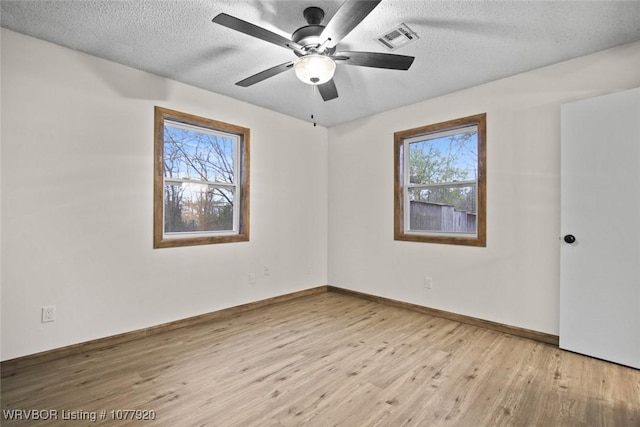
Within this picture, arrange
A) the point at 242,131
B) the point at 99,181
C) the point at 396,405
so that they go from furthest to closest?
the point at 242,131
the point at 99,181
the point at 396,405

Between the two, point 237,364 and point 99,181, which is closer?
point 237,364

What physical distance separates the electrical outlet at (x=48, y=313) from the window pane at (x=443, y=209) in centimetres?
365

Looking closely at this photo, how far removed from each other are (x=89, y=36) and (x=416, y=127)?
330cm

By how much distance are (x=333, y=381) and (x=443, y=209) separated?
93.6 inches

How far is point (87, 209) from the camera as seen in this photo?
101 inches

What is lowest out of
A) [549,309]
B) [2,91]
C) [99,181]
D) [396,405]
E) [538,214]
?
[396,405]

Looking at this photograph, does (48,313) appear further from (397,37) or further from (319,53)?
(397,37)

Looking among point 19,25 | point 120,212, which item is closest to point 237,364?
point 120,212

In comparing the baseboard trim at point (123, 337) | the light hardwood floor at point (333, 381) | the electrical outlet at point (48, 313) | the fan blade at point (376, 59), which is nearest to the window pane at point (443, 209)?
the light hardwood floor at point (333, 381)

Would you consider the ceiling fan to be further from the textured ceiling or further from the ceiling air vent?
the ceiling air vent

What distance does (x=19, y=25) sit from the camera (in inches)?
86.4

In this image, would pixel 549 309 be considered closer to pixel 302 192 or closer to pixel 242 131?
pixel 302 192

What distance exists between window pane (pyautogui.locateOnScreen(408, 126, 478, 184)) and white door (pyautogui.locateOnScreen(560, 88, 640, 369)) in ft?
2.86

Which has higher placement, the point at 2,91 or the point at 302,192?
the point at 2,91
